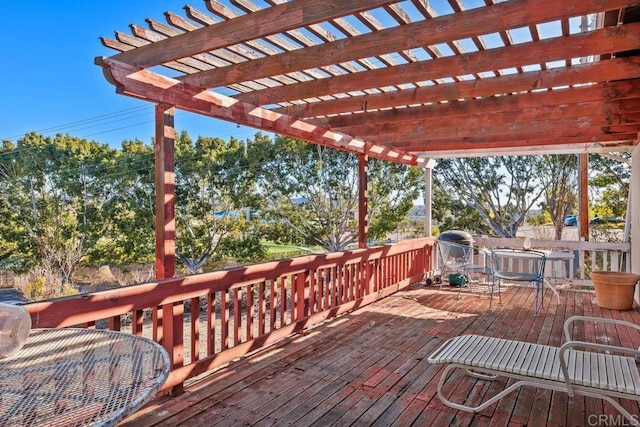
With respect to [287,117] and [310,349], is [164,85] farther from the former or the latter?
[310,349]

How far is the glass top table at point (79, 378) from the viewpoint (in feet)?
3.28

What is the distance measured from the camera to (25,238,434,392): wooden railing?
7.33ft

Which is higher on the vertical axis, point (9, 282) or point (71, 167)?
point (71, 167)

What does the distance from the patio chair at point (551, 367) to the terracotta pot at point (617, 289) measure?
11.0 ft

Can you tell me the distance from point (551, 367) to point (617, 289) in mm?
→ 3862

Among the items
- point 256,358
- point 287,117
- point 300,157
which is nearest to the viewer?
point 256,358

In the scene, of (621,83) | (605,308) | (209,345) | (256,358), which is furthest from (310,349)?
(605,308)

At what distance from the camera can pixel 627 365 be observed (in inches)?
89.9

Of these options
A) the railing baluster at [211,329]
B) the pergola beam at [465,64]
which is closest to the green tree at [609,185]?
the pergola beam at [465,64]

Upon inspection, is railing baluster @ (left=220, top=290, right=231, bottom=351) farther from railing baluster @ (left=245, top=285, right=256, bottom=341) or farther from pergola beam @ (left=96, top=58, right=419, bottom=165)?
pergola beam @ (left=96, top=58, right=419, bottom=165)

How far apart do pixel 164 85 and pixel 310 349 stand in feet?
8.06

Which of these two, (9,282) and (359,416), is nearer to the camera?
(359,416)

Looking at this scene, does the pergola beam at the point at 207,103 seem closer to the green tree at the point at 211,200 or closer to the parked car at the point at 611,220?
the parked car at the point at 611,220

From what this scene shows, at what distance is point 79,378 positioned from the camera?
1.22m
